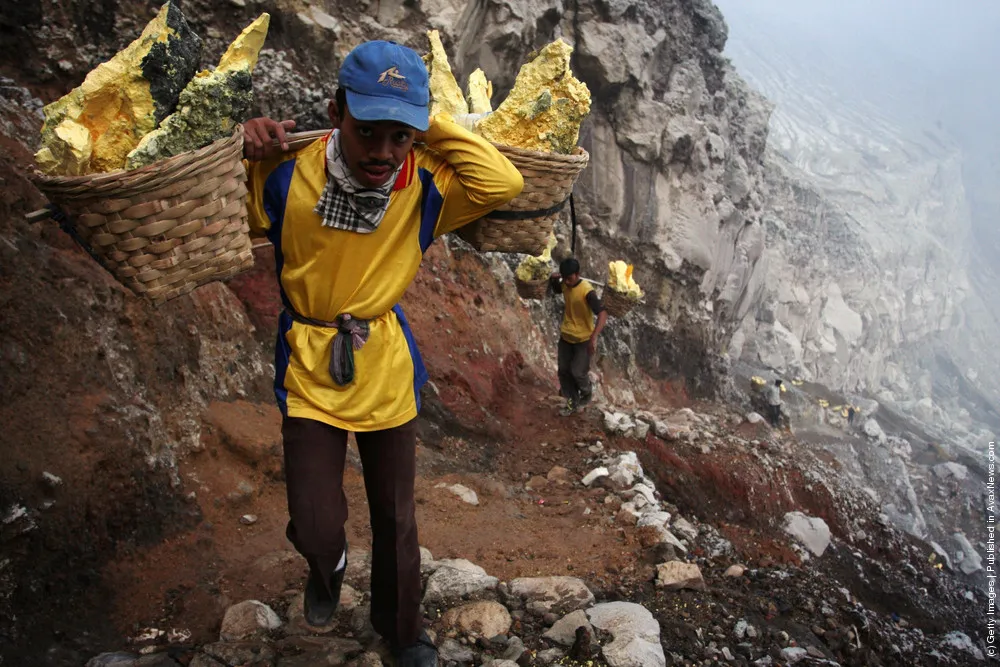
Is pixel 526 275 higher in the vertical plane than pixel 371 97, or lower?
lower

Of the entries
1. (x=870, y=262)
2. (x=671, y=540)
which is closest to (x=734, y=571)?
(x=671, y=540)

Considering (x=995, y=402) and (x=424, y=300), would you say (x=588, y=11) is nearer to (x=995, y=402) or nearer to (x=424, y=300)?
(x=424, y=300)

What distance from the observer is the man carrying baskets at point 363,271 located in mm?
1946

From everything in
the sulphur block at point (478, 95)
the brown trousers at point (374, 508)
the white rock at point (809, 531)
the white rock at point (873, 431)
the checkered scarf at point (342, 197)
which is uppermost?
the sulphur block at point (478, 95)

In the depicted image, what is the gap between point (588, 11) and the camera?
1104 centimetres

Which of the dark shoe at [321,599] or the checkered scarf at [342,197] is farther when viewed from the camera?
the dark shoe at [321,599]

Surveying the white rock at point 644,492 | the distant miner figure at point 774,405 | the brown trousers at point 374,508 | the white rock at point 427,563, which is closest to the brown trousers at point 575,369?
the white rock at point 644,492

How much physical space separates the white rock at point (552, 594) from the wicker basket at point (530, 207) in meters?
1.64

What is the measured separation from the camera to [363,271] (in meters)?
2.12

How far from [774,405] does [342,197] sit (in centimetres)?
1493

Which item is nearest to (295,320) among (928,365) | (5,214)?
(5,214)

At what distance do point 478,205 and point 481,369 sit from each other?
5010 mm

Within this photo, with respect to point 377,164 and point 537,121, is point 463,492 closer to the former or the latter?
point 537,121

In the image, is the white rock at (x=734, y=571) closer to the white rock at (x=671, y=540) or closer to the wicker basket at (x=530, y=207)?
the white rock at (x=671, y=540)
